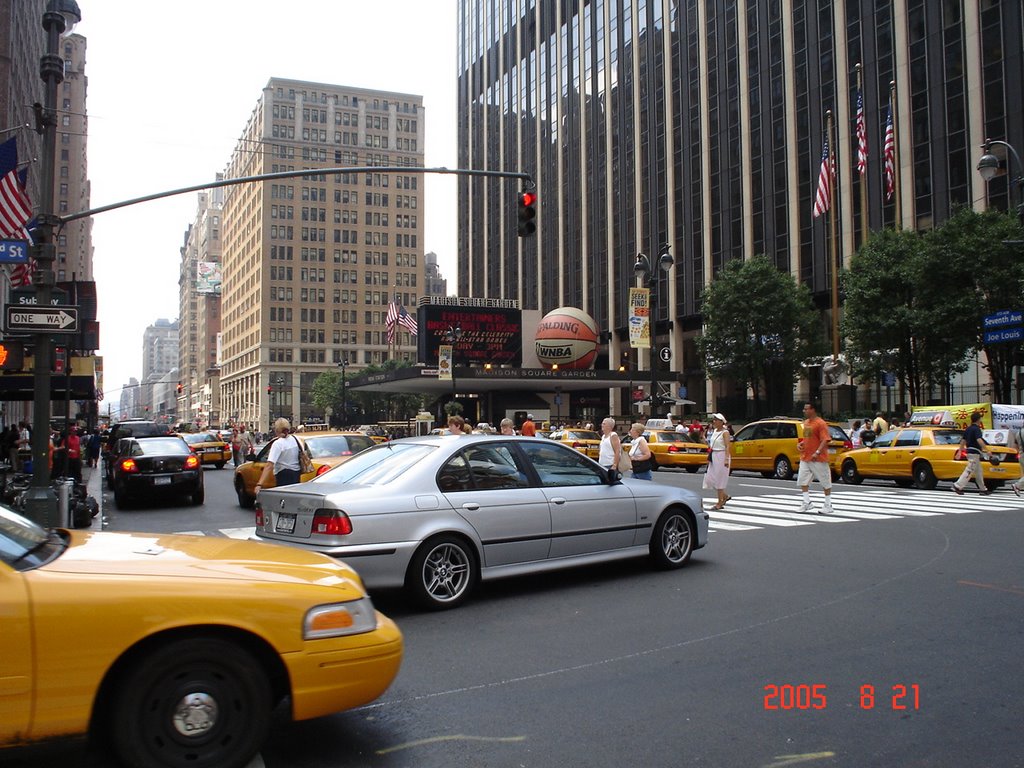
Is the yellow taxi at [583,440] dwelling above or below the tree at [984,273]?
below

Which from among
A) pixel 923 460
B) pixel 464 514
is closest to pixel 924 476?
pixel 923 460

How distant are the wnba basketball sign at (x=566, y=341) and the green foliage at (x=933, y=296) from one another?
71.5 feet

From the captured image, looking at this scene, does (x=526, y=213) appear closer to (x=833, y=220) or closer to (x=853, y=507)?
(x=853, y=507)

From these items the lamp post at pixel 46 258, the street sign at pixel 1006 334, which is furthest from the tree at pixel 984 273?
the lamp post at pixel 46 258

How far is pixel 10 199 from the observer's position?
17188 millimetres

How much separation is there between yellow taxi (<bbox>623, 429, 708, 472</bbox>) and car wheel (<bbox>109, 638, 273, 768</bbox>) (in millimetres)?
23094

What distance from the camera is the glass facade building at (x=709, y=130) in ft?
133

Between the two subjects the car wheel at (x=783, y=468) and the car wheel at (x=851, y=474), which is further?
the car wheel at (x=783, y=468)

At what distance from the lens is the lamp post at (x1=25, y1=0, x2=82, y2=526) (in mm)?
10447

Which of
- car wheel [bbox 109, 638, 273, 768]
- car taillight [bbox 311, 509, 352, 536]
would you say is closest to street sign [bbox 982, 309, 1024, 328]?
car taillight [bbox 311, 509, 352, 536]

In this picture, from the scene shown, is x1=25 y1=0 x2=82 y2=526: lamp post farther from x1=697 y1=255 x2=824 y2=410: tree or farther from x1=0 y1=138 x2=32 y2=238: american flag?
x1=697 y1=255 x2=824 y2=410: tree

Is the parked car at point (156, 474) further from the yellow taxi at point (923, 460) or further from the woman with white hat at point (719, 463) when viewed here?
the yellow taxi at point (923, 460)

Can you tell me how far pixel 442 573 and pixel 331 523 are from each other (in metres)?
1.08
